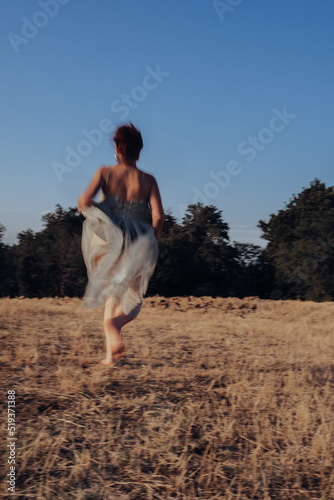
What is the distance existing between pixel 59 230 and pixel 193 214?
10.4 metres

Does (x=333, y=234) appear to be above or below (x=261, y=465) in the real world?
above

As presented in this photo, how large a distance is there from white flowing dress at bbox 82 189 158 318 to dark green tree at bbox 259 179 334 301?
27.6 m

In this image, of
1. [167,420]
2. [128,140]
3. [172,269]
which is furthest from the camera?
[172,269]

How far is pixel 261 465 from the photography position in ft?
8.03

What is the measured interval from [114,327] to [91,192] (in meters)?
1.09

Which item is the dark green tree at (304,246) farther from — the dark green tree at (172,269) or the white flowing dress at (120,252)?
the white flowing dress at (120,252)

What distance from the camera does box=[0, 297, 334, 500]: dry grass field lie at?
2215 millimetres

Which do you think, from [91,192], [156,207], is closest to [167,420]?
[156,207]

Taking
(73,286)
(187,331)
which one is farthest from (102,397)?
(73,286)

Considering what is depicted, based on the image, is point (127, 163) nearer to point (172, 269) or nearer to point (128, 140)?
point (128, 140)

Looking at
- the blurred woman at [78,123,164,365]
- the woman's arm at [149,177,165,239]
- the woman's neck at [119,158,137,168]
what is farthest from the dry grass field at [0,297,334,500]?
the woman's neck at [119,158,137,168]

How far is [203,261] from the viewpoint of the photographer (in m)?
32.8

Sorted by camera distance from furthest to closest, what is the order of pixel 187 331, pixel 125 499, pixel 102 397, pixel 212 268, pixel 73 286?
pixel 212 268 → pixel 73 286 → pixel 187 331 → pixel 102 397 → pixel 125 499

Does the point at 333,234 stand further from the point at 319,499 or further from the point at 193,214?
the point at 319,499
